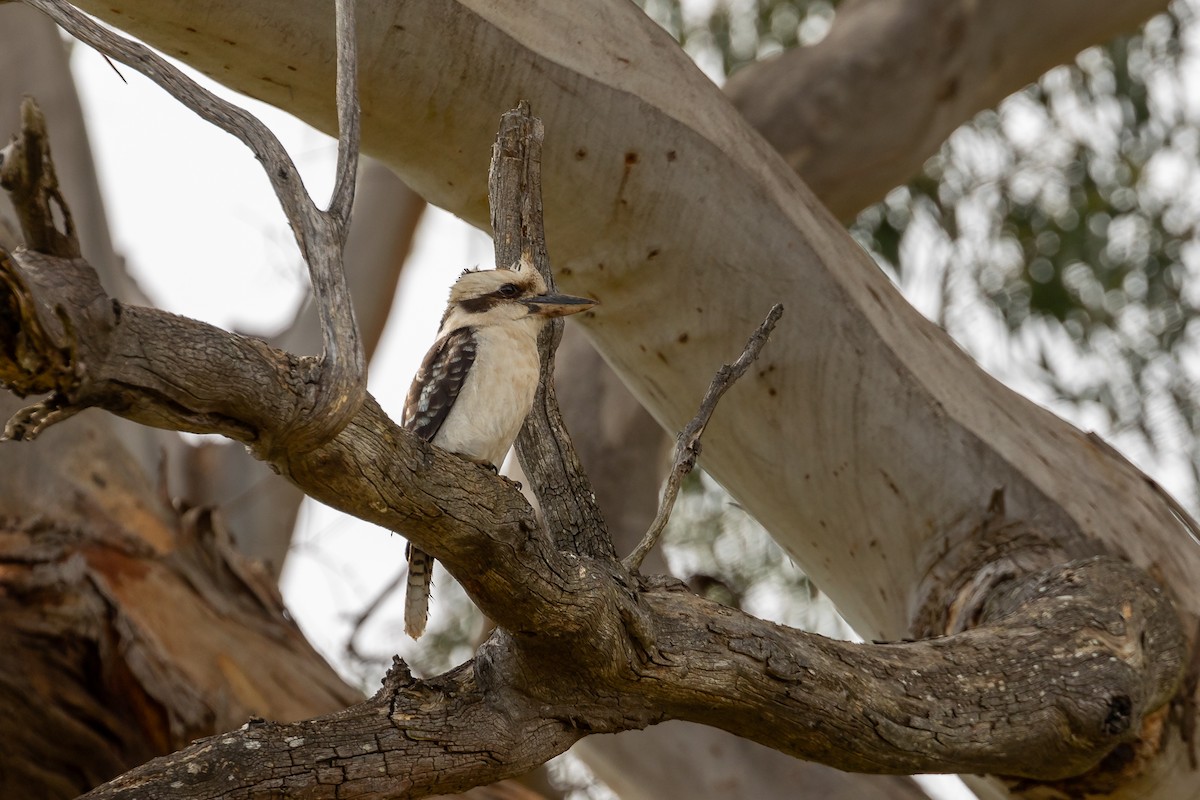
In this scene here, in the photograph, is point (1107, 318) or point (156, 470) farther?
point (1107, 318)

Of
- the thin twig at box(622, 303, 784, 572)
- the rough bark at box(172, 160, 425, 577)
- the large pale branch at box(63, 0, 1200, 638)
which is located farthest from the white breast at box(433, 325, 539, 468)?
the rough bark at box(172, 160, 425, 577)

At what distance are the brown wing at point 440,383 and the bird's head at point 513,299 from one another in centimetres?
4

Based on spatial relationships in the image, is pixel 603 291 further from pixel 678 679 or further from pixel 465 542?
pixel 465 542

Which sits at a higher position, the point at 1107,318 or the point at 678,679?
the point at 1107,318

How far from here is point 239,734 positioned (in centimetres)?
150

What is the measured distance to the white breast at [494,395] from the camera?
225cm

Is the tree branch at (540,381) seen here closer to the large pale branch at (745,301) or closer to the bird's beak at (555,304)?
the bird's beak at (555,304)

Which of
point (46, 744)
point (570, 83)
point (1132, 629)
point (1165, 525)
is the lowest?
point (1132, 629)

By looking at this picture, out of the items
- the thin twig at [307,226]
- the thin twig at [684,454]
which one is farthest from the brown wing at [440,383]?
the thin twig at [307,226]

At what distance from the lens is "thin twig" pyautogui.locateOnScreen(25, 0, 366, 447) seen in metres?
1.24

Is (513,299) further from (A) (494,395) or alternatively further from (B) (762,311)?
(B) (762,311)

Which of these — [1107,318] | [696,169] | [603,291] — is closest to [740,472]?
[603,291]

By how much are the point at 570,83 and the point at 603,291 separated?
0.45 m

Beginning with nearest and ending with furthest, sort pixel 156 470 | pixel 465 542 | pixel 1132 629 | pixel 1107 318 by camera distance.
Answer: pixel 465 542
pixel 1132 629
pixel 156 470
pixel 1107 318
